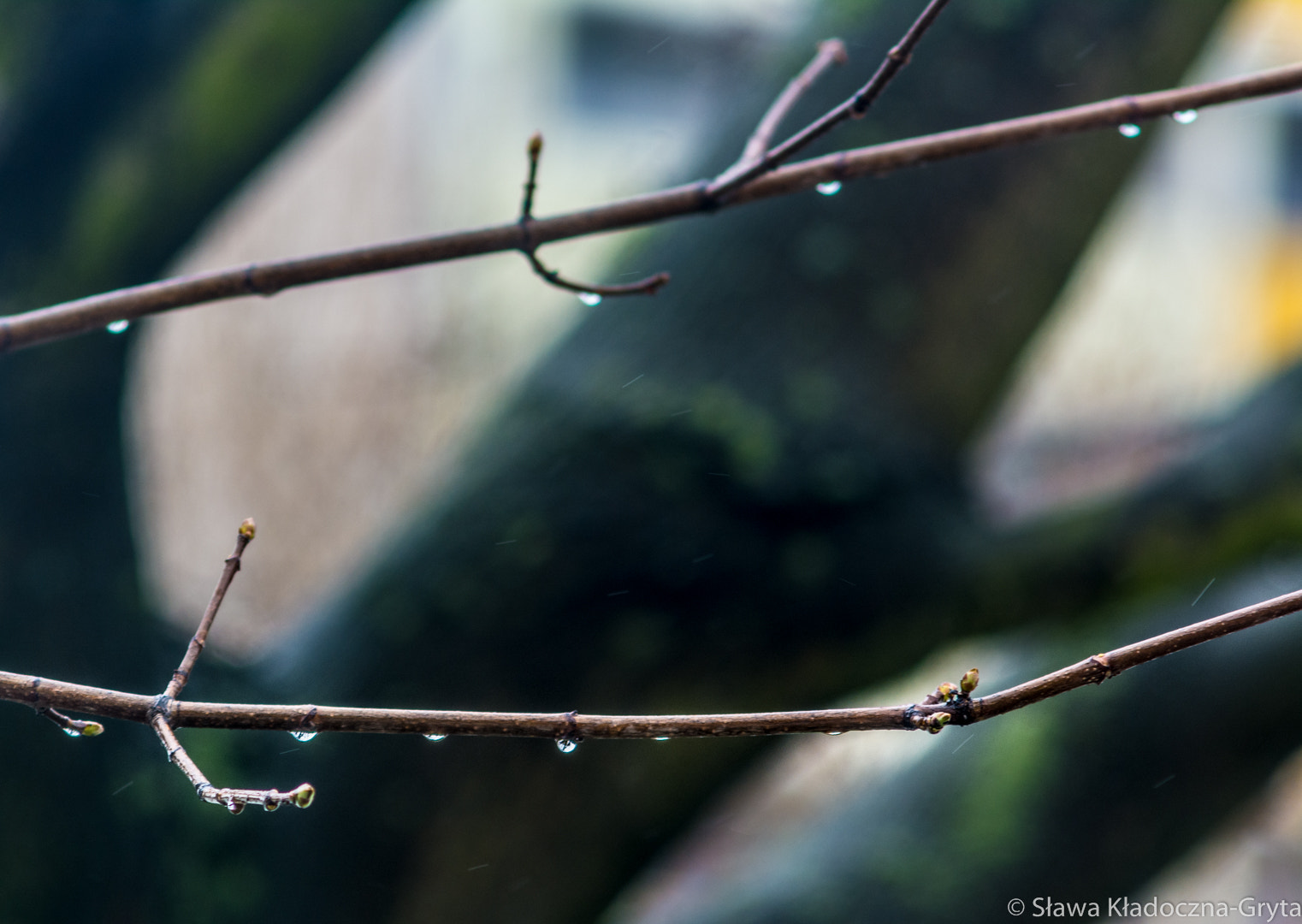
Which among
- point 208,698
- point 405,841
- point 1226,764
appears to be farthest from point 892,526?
point 208,698

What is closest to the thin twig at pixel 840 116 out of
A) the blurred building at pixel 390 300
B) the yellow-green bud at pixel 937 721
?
the yellow-green bud at pixel 937 721

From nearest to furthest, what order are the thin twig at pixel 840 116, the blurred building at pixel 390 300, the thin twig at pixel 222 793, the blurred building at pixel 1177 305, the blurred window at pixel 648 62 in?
the thin twig at pixel 222 793 < the thin twig at pixel 840 116 < the blurred building at pixel 390 300 < the blurred building at pixel 1177 305 < the blurred window at pixel 648 62

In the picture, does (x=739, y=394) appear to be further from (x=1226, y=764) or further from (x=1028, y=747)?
(x=1226, y=764)

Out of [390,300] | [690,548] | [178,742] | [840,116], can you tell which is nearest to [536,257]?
[840,116]

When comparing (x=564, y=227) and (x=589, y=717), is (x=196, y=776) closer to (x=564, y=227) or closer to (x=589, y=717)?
(x=589, y=717)

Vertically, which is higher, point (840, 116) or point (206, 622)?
point (840, 116)

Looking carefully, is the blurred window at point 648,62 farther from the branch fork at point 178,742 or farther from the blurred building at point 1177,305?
the branch fork at point 178,742
